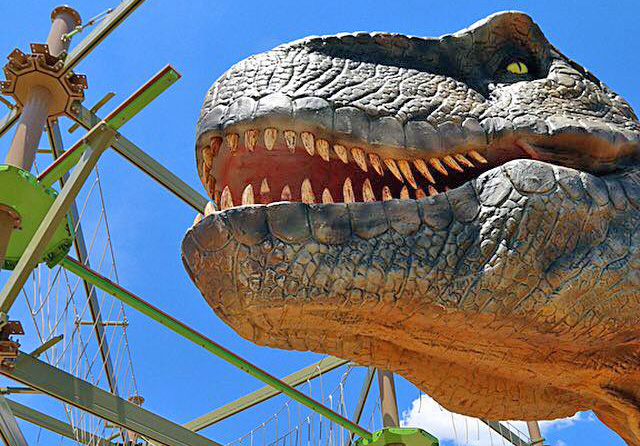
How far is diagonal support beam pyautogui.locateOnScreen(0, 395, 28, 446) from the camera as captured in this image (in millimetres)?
6773

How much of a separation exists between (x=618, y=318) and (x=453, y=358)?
479mm

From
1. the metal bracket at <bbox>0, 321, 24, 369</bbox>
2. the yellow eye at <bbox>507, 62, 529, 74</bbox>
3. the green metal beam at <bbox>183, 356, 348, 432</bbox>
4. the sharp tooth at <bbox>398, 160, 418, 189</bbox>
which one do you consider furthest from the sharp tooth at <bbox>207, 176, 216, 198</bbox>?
the green metal beam at <bbox>183, 356, 348, 432</bbox>

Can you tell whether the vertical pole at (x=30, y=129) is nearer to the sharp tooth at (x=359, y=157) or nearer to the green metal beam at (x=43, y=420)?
the green metal beam at (x=43, y=420)

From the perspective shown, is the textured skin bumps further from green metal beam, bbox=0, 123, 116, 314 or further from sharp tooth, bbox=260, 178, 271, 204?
green metal beam, bbox=0, 123, 116, 314

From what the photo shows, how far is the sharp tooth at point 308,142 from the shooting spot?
1929 mm

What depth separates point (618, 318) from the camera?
6.74 feet

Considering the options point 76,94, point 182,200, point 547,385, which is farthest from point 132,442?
point 547,385

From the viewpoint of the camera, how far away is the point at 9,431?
22.3 feet

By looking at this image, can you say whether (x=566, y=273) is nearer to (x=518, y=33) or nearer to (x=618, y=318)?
(x=618, y=318)

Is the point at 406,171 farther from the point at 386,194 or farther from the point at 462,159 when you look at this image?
the point at 462,159

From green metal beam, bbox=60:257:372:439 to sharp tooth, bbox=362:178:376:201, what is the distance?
6665mm

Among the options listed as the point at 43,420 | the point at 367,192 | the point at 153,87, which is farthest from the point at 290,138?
the point at 43,420

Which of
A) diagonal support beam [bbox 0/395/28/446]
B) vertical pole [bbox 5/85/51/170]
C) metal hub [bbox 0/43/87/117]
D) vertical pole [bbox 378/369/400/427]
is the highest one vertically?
metal hub [bbox 0/43/87/117]

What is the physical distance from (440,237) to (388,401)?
10.1m
